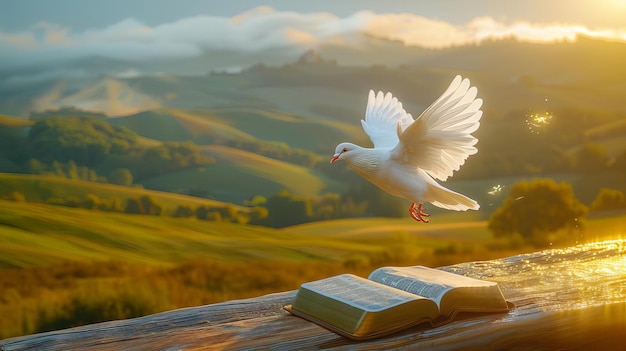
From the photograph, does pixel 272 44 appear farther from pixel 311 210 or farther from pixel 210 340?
pixel 210 340

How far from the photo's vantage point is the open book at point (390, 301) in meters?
1.69

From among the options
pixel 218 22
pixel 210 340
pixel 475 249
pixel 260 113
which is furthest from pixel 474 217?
pixel 210 340

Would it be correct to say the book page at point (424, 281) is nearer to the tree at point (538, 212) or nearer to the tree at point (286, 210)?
the tree at point (286, 210)

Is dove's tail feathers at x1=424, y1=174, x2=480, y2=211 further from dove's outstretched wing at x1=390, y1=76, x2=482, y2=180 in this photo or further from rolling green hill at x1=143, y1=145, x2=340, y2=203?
Answer: rolling green hill at x1=143, y1=145, x2=340, y2=203

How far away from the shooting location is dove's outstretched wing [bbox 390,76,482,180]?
1794mm

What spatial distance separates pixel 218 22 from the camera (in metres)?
3.58

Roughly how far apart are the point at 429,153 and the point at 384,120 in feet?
1.31

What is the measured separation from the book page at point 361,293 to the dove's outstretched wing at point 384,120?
1.55 ft

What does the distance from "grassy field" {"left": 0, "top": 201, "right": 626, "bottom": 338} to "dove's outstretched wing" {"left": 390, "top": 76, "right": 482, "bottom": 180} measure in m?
1.75

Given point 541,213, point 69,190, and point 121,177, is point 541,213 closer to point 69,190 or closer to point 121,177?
point 121,177

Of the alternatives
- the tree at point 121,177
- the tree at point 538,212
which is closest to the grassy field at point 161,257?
the tree at point 121,177

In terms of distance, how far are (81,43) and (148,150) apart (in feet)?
2.02

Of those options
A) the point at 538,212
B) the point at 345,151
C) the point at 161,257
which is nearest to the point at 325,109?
the point at 161,257

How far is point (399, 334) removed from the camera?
171 cm
